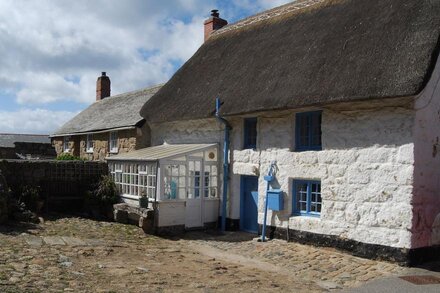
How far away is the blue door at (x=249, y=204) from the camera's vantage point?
1369 cm

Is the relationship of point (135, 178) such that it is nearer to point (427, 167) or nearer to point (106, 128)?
point (106, 128)

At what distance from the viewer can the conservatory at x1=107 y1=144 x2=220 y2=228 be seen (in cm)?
1345

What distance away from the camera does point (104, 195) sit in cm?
1574

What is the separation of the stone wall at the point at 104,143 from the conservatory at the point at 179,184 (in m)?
2.66

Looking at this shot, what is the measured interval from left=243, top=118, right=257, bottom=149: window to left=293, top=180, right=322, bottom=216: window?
6.77 ft

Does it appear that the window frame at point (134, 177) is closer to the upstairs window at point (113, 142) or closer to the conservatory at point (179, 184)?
the conservatory at point (179, 184)

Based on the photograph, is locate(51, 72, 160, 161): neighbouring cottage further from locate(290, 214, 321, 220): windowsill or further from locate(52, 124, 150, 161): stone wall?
locate(290, 214, 321, 220): windowsill

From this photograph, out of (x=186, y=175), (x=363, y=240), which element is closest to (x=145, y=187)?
(x=186, y=175)

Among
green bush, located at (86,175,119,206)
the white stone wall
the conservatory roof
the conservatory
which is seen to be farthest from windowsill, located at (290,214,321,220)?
green bush, located at (86,175,119,206)

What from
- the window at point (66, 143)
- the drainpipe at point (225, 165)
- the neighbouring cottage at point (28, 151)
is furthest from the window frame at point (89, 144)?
the drainpipe at point (225, 165)

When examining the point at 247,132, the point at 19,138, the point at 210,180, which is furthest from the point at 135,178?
the point at 19,138

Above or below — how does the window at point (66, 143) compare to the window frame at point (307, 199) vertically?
above

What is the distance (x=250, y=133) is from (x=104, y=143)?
8928 mm

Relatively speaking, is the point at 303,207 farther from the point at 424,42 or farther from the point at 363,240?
the point at 424,42
